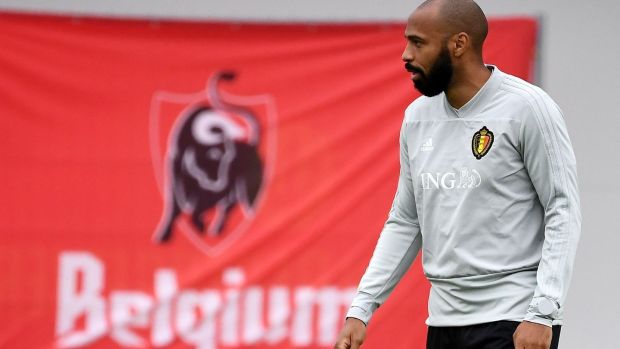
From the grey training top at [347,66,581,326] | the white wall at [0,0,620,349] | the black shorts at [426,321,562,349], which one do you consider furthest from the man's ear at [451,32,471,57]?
the white wall at [0,0,620,349]

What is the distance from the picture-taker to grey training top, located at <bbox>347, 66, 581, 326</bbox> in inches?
113

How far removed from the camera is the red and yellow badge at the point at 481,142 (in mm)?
2971

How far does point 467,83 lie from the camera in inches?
120

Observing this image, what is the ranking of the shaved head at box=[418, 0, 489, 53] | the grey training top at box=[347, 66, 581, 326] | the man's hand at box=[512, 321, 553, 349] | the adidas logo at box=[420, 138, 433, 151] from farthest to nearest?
the adidas logo at box=[420, 138, 433, 151]
the shaved head at box=[418, 0, 489, 53]
the grey training top at box=[347, 66, 581, 326]
the man's hand at box=[512, 321, 553, 349]

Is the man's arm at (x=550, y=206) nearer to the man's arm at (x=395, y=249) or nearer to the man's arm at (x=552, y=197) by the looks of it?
the man's arm at (x=552, y=197)

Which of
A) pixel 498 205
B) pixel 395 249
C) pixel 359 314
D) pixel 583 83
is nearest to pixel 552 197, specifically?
pixel 498 205

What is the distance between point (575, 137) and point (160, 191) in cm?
211

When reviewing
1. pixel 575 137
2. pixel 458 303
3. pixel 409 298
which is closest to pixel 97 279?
pixel 409 298

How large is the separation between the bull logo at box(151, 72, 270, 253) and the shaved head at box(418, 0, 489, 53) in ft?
8.66

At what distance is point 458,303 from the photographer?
3039mm

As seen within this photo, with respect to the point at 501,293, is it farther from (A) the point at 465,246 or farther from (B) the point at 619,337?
(B) the point at 619,337

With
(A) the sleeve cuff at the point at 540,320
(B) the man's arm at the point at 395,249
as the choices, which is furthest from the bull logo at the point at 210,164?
(A) the sleeve cuff at the point at 540,320

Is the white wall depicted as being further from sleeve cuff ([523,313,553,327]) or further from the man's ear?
sleeve cuff ([523,313,553,327])

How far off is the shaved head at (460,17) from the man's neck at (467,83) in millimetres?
75
